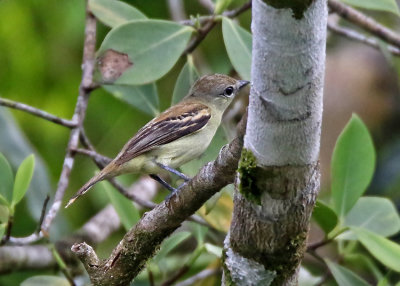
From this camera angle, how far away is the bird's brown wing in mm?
3633

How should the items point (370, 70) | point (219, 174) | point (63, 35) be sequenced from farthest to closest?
Answer: point (370, 70) < point (63, 35) < point (219, 174)

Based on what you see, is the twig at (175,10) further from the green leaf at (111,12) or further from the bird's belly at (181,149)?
the bird's belly at (181,149)

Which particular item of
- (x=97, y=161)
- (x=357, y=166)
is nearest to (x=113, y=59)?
(x=97, y=161)

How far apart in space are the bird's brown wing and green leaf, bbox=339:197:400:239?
32.8 inches

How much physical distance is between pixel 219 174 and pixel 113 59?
1.30 m

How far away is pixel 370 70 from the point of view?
21.2 feet

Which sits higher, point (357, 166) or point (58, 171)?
point (357, 166)

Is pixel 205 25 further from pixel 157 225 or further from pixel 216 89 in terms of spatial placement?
pixel 157 225

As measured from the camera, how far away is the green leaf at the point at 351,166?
10.7 feet

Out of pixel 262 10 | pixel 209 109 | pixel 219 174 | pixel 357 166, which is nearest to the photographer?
pixel 262 10

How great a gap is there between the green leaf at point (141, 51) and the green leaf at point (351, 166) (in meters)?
0.81

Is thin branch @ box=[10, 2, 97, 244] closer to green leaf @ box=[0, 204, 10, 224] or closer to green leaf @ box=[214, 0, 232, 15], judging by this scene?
green leaf @ box=[0, 204, 10, 224]

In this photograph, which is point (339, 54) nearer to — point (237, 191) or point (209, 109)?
point (209, 109)

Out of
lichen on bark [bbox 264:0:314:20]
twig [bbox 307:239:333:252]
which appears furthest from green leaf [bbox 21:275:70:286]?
lichen on bark [bbox 264:0:314:20]
